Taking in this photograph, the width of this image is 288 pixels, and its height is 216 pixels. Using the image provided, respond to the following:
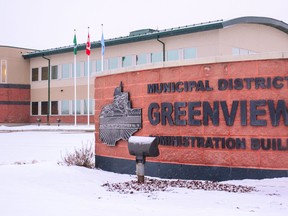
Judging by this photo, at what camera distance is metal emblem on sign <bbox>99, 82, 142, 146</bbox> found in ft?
39.7

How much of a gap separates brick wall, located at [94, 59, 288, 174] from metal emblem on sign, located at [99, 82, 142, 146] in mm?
320

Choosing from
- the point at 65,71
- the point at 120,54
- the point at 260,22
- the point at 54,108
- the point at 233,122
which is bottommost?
the point at 233,122

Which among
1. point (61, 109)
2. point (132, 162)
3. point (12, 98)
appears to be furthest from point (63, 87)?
point (132, 162)

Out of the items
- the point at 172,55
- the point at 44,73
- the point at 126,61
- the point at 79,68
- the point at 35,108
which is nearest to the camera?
the point at 172,55

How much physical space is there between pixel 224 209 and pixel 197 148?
11.3ft

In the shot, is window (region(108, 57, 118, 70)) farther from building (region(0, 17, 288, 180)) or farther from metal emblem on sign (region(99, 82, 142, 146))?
metal emblem on sign (region(99, 82, 142, 146))

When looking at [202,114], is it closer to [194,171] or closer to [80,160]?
[194,171]

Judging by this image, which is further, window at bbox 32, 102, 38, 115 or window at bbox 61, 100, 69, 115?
window at bbox 32, 102, 38, 115

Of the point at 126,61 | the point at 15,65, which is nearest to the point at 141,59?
the point at 126,61

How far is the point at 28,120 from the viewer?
50625 mm

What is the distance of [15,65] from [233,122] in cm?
4252

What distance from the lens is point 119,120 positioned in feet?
41.4

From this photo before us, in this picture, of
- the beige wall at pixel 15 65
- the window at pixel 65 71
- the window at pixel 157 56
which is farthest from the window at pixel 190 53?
the beige wall at pixel 15 65

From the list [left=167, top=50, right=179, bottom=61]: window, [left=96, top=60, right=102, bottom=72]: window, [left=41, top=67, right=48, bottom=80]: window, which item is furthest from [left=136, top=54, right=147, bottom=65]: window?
[left=41, top=67, right=48, bottom=80]: window
